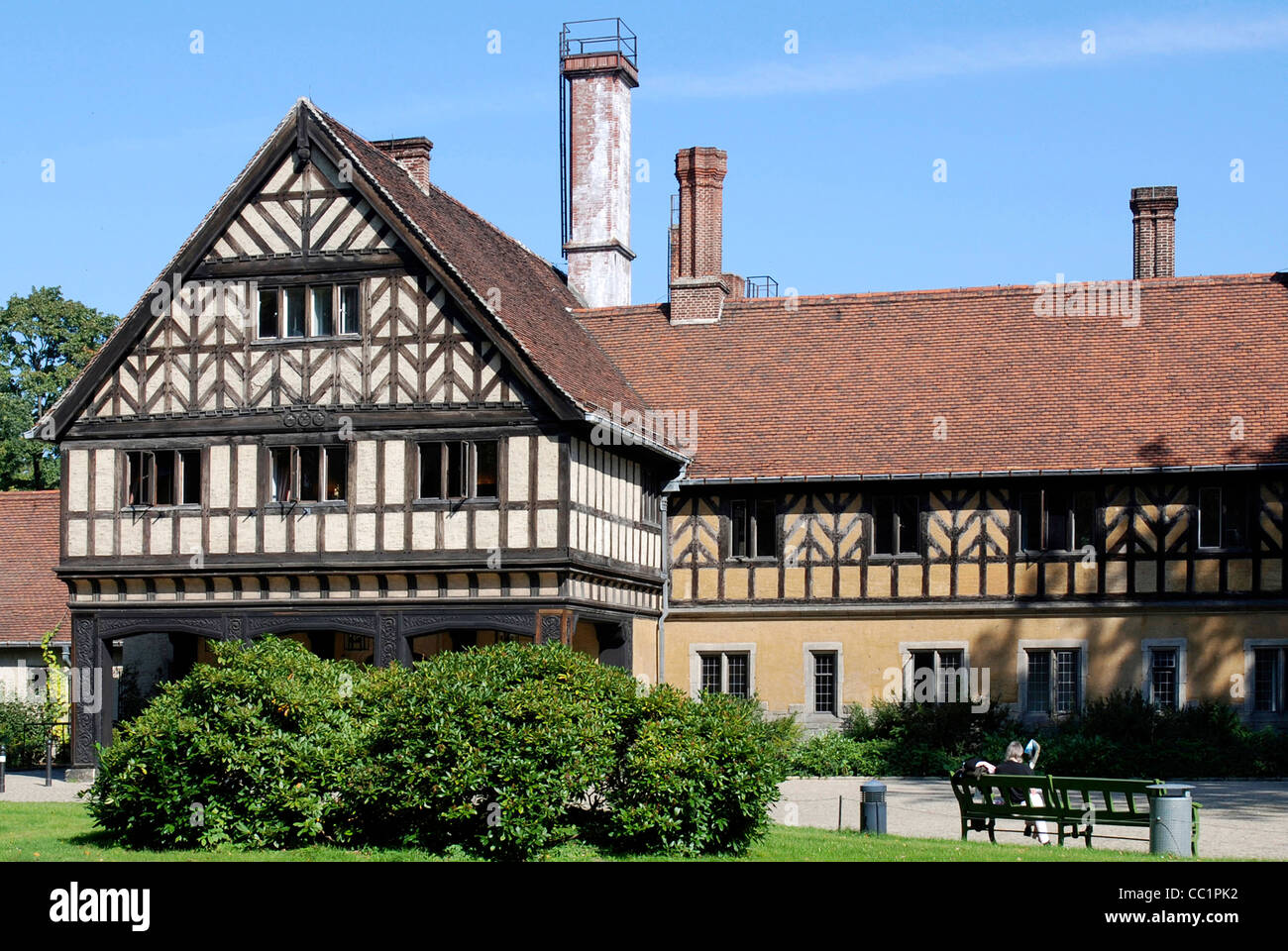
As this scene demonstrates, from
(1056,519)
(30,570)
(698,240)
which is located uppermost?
(698,240)

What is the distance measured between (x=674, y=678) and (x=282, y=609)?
7603 millimetres

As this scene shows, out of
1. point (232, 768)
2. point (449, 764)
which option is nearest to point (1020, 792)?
point (449, 764)

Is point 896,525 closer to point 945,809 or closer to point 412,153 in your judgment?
point 945,809

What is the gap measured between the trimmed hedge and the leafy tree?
3248cm

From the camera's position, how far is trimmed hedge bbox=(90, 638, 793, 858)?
16234 millimetres

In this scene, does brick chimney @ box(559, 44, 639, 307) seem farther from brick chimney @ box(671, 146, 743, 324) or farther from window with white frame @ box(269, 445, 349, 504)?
window with white frame @ box(269, 445, 349, 504)

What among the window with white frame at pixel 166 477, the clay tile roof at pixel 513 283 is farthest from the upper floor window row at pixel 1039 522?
the window with white frame at pixel 166 477

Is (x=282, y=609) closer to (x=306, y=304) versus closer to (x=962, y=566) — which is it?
(x=306, y=304)

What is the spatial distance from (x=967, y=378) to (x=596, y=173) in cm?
981

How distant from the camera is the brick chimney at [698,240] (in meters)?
33.6

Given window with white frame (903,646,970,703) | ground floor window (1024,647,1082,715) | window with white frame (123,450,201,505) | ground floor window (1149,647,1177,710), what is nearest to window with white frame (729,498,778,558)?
window with white frame (903,646,970,703)

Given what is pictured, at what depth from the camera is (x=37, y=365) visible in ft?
167

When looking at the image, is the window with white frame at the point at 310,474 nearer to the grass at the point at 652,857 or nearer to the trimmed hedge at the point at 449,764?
the trimmed hedge at the point at 449,764

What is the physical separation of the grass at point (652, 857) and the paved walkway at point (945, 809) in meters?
1.02
